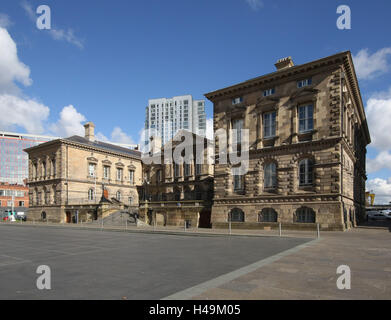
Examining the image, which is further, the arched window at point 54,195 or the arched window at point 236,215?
the arched window at point 54,195

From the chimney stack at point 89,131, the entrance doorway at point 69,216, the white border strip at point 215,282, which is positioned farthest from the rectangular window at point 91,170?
the white border strip at point 215,282

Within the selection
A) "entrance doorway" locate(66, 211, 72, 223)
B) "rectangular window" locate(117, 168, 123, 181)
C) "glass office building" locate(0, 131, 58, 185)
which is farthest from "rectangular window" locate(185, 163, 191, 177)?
"glass office building" locate(0, 131, 58, 185)

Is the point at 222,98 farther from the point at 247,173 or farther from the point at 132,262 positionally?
the point at 132,262

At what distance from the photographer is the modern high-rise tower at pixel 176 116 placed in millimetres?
166375

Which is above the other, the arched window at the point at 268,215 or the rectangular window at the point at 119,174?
the rectangular window at the point at 119,174

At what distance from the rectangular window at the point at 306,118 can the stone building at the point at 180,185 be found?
13.1 metres

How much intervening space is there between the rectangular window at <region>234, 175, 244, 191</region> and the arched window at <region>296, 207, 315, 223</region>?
6.37m

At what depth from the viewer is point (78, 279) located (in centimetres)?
828

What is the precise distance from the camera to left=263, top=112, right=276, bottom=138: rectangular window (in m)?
29.5

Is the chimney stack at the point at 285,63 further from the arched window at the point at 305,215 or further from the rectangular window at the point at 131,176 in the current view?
the rectangular window at the point at 131,176

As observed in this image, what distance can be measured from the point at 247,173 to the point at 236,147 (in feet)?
10.2

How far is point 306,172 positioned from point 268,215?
5378 millimetres

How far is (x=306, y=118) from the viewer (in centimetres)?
2742

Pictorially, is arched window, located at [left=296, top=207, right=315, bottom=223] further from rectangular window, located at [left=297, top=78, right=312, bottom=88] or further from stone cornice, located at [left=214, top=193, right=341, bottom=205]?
rectangular window, located at [left=297, top=78, right=312, bottom=88]
